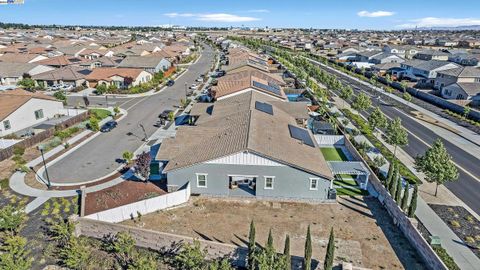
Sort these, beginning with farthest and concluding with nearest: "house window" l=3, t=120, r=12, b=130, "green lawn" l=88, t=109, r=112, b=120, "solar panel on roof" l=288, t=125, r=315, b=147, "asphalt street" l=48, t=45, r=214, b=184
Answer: "green lawn" l=88, t=109, r=112, b=120
"house window" l=3, t=120, r=12, b=130
"solar panel on roof" l=288, t=125, r=315, b=147
"asphalt street" l=48, t=45, r=214, b=184

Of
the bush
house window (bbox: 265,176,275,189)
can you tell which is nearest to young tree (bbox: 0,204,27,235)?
house window (bbox: 265,176,275,189)

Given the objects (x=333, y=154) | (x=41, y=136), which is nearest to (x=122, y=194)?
(x=41, y=136)

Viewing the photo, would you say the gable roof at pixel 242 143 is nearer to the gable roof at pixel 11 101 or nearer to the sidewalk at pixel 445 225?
the sidewalk at pixel 445 225

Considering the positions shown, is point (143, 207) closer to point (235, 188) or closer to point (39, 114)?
point (235, 188)

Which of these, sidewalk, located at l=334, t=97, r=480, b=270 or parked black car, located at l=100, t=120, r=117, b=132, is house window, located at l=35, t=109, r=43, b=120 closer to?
parked black car, located at l=100, t=120, r=117, b=132

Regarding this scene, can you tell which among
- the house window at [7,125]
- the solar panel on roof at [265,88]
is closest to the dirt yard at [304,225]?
the solar panel on roof at [265,88]

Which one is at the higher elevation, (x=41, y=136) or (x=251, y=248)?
(x=251, y=248)

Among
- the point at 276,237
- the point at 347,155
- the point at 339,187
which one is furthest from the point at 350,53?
the point at 276,237
